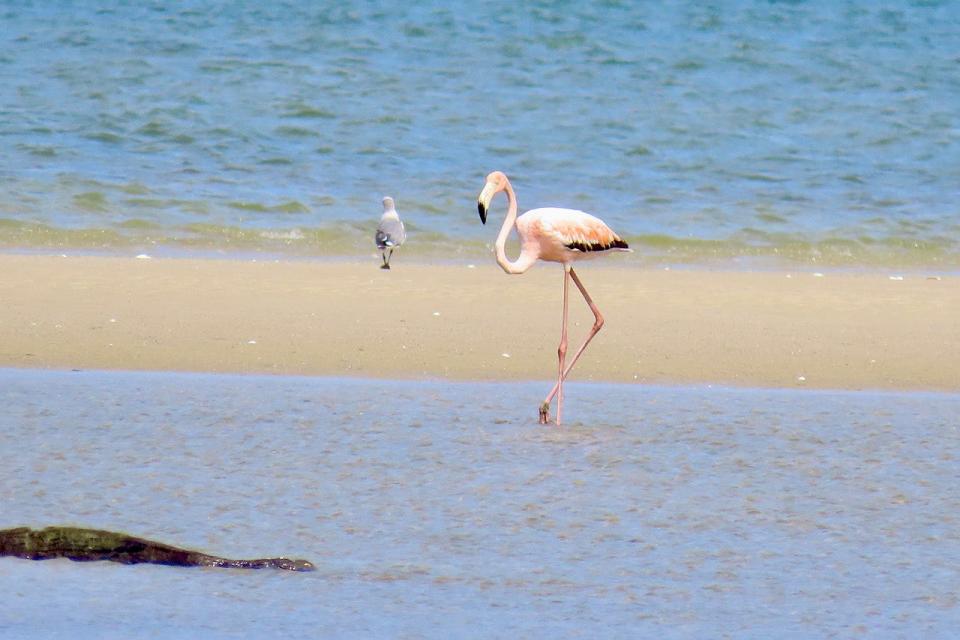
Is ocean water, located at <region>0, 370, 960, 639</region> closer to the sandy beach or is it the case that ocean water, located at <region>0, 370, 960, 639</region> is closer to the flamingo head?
the sandy beach

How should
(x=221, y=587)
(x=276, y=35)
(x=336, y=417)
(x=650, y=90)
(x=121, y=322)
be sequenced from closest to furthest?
(x=221, y=587), (x=336, y=417), (x=121, y=322), (x=650, y=90), (x=276, y=35)

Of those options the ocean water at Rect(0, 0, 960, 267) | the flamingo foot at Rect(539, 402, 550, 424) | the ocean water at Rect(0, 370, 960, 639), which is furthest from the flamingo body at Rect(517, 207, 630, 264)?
the ocean water at Rect(0, 0, 960, 267)

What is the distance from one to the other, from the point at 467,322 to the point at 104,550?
487 cm

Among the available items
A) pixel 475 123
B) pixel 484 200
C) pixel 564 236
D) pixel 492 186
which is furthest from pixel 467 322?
pixel 475 123

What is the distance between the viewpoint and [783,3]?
30.4m

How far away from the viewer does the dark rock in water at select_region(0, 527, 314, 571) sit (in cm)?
466

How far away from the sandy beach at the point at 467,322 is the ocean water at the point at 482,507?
1.65 feet

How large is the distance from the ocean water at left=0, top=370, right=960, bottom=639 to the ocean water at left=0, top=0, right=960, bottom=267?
609 centimetres

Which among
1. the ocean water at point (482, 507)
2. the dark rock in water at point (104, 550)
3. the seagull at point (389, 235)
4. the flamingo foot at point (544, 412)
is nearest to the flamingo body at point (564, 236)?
the ocean water at point (482, 507)

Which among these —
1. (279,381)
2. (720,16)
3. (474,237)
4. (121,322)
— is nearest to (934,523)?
(279,381)

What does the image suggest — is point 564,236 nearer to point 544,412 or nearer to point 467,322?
point 544,412

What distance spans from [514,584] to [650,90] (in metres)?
18.6

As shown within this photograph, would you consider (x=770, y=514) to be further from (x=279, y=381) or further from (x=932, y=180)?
(x=932, y=180)

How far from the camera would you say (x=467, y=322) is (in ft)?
30.9
